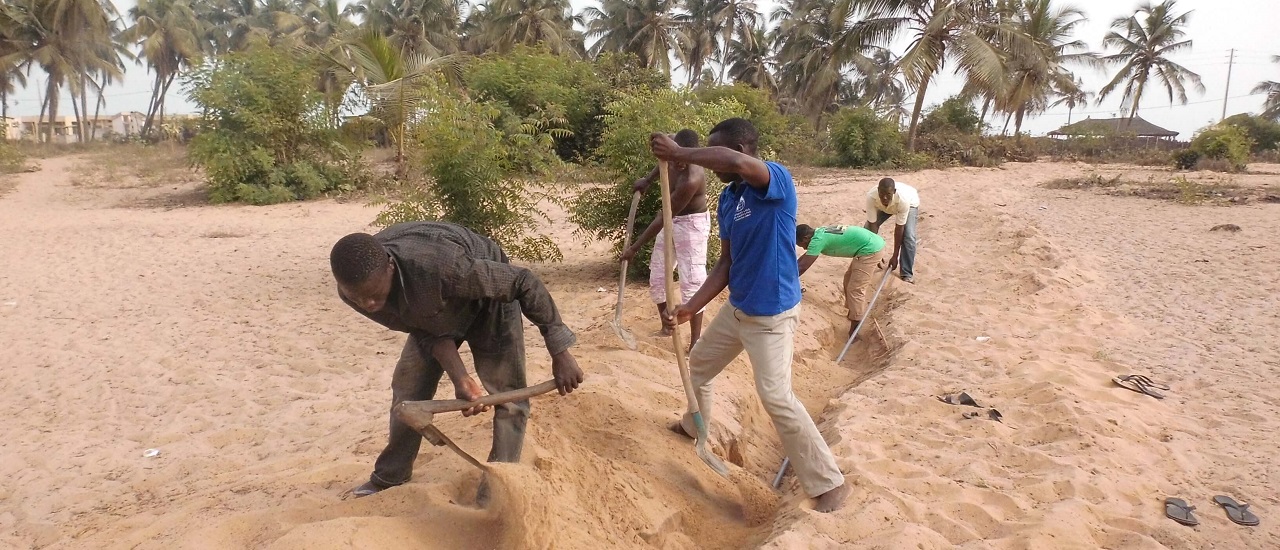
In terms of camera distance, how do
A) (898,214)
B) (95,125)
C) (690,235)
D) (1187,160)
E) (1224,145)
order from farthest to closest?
1. (95,125)
2. (1187,160)
3. (1224,145)
4. (898,214)
5. (690,235)

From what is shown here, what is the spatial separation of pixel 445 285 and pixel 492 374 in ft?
2.05

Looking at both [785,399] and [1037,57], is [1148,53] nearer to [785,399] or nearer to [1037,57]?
[1037,57]

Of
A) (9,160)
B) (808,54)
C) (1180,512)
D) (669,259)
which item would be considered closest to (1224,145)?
(808,54)

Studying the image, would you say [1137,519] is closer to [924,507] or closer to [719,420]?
[924,507]

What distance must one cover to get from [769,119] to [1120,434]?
20.3 m

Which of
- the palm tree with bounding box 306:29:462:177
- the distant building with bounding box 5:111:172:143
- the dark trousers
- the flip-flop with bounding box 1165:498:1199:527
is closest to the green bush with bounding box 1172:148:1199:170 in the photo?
the palm tree with bounding box 306:29:462:177

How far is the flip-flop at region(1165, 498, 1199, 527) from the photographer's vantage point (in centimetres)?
320

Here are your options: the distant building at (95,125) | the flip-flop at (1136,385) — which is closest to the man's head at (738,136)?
the flip-flop at (1136,385)

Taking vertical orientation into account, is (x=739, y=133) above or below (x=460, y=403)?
above

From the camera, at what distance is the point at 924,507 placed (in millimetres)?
3305

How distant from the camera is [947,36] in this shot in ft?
68.9

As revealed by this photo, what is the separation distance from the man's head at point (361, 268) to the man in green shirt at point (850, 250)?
3.59 meters

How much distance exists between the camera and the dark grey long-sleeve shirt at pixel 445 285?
2.65 metres

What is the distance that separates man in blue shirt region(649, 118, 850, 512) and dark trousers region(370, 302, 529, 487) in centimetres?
79
